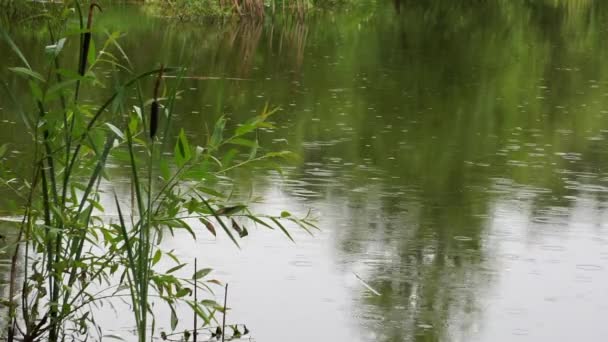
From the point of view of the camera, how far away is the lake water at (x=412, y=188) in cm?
610

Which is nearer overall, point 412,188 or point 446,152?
point 412,188

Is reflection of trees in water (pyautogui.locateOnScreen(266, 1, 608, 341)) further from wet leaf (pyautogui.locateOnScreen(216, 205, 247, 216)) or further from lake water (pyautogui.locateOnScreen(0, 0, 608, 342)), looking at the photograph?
wet leaf (pyautogui.locateOnScreen(216, 205, 247, 216))

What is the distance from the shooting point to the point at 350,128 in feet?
40.9

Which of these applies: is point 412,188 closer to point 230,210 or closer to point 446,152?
point 446,152

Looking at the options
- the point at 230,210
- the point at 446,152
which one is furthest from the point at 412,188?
the point at 230,210

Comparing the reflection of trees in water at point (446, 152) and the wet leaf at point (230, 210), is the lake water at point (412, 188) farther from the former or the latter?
the wet leaf at point (230, 210)

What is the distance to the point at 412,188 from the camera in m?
9.45

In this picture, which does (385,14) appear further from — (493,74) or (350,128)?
(350,128)

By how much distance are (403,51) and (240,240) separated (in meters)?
14.9

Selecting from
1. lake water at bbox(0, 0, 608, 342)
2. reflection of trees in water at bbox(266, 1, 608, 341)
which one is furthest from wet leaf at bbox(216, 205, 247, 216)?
reflection of trees in water at bbox(266, 1, 608, 341)

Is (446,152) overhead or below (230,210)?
below

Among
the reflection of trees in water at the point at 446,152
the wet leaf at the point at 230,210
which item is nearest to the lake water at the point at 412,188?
the reflection of trees in water at the point at 446,152

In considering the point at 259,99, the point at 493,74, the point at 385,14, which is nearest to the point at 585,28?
the point at 385,14

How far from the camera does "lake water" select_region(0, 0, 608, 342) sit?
20.0 ft
